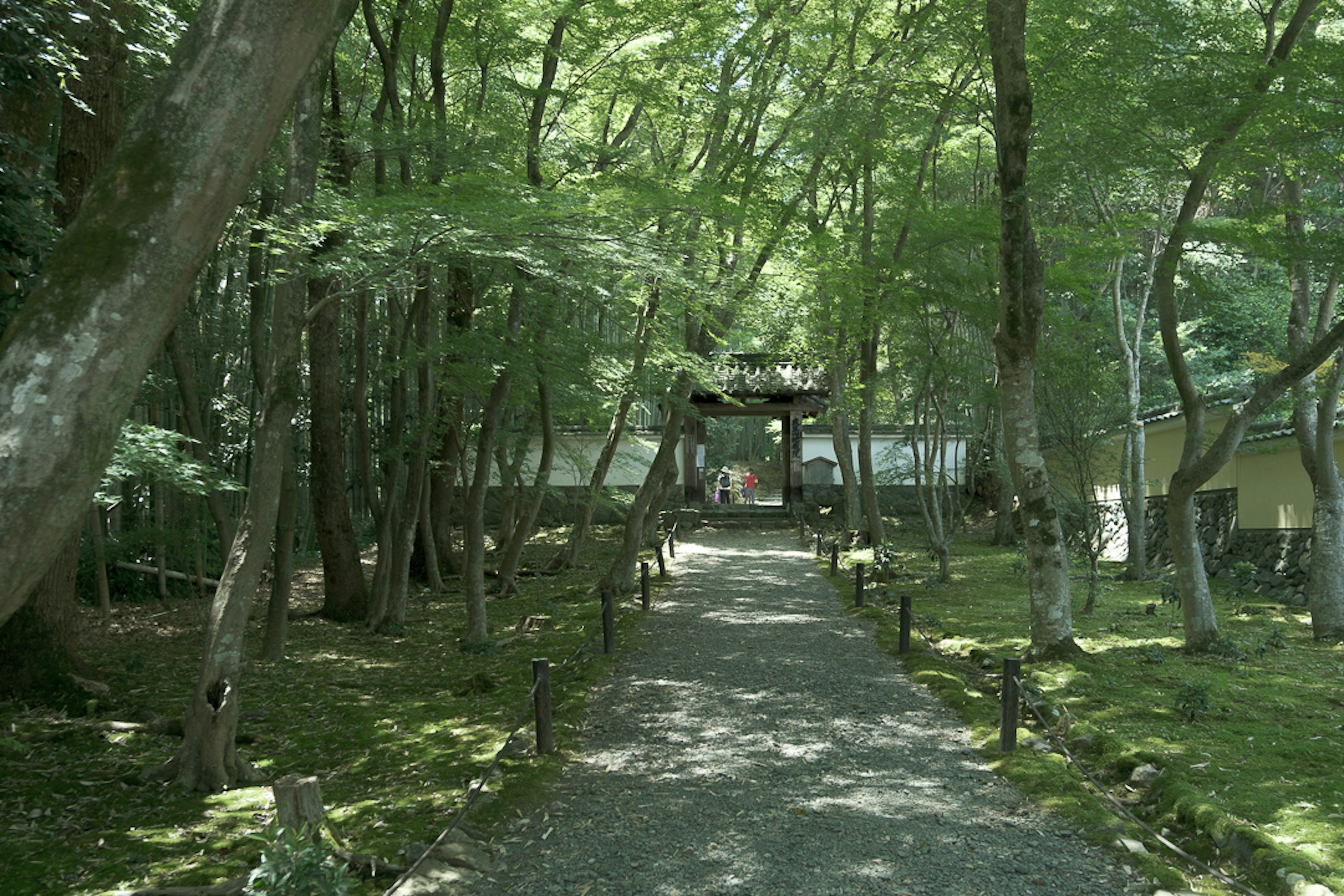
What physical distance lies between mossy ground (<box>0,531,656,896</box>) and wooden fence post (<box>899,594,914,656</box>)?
2.65m

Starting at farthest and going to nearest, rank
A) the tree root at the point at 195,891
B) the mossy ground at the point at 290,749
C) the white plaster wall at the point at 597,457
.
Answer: the white plaster wall at the point at 597,457, the mossy ground at the point at 290,749, the tree root at the point at 195,891

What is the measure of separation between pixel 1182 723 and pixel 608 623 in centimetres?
468

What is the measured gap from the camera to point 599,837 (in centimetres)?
412

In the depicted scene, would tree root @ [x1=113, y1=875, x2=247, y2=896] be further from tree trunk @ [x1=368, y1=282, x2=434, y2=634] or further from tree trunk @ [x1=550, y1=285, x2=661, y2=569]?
tree trunk @ [x1=550, y1=285, x2=661, y2=569]

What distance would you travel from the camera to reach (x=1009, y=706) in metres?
5.20

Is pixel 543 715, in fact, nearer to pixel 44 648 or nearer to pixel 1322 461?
pixel 44 648

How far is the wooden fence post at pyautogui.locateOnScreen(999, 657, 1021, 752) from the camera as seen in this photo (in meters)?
5.15

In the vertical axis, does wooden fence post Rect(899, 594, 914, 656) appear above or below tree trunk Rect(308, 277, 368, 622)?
below

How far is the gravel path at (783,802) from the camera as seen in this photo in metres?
3.68

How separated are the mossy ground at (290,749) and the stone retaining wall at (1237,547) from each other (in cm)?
818

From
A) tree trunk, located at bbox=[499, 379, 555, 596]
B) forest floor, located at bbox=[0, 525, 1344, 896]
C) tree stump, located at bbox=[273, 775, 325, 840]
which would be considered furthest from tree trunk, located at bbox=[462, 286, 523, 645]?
tree stump, located at bbox=[273, 775, 325, 840]

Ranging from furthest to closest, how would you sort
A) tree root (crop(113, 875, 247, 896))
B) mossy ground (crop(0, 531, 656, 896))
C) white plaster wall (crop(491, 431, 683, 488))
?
white plaster wall (crop(491, 431, 683, 488)), mossy ground (crop(0, 531, 656, 896)), tree root (crop(113, 875, 247, 896))

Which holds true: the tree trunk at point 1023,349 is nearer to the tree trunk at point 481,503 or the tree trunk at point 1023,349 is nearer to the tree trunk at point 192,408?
the tree trunk at point 481,503

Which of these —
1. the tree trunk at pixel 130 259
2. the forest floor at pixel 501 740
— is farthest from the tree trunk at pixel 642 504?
the tree trunk at pixel 130 259
